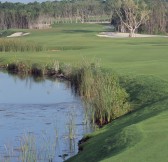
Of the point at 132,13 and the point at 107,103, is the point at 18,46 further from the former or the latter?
the point at 132,13

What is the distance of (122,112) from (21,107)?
744 centimetres

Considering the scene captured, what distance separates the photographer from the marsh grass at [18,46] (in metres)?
62.9

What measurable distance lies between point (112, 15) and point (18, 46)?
65307mm

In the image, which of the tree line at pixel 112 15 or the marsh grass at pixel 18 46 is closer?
the marsh grass at pixel 18 46

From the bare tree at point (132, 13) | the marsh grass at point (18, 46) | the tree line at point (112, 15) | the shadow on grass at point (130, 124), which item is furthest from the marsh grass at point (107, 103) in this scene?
the bare tree at point (132, 13)

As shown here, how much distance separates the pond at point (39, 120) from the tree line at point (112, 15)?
6648 centimetres

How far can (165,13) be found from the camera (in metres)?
116

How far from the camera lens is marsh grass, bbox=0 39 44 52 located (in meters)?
62.9

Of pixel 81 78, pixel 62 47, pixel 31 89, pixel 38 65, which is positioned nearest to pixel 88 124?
pixel 81 78

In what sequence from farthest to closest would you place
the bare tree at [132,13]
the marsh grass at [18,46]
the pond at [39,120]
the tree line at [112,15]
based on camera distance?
1. the tree line at [112,15]
2. the bare tree at [132,13]
3. the marsh grass at [18,46]
4. the pond at [39,120]

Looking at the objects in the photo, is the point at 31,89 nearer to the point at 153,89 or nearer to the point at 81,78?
the point at 81,78

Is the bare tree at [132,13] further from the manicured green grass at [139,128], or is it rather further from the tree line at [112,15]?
the manicured green grass at [139,128]

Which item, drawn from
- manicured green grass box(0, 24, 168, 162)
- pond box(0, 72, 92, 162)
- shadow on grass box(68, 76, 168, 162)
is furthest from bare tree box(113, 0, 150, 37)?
shadow on grass box(68, 76, 168, 162)

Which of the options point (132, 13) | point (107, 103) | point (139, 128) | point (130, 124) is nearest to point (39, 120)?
point (107, 103)
